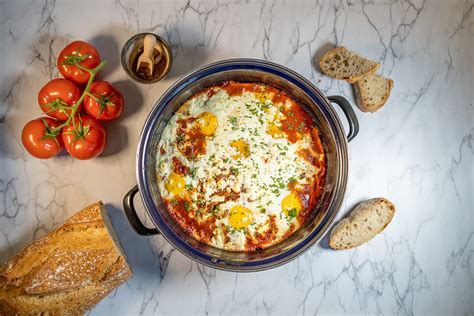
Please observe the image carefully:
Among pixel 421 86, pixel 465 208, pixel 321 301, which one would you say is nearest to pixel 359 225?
pixel 321 301

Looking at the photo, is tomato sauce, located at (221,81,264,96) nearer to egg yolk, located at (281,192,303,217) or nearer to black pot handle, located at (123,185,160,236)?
egg yolk, located at (281,192,303,217)

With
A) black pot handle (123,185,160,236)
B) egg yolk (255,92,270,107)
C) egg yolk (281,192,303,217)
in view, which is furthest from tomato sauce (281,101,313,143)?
black pot handle (123,185,160,236)

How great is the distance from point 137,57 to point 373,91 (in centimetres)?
160

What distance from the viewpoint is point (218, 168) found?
2852 millimetres

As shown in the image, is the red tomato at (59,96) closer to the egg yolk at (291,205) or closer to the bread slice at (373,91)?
the egg yolk at (291,205)

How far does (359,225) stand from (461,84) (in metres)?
1.30

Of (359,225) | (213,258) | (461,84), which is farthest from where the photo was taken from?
(461,84)

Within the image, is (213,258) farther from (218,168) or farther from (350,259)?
(350,259)

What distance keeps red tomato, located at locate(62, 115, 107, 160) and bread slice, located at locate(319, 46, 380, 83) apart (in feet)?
5.11

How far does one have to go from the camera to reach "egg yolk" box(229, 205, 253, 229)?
2848 mm

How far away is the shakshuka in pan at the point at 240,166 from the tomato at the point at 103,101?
1.18 feet

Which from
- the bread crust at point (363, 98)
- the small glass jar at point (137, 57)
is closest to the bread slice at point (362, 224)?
the bread crust at point (363, 98)

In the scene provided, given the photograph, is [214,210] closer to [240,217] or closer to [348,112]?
[240,217]

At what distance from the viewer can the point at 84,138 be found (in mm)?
2879
